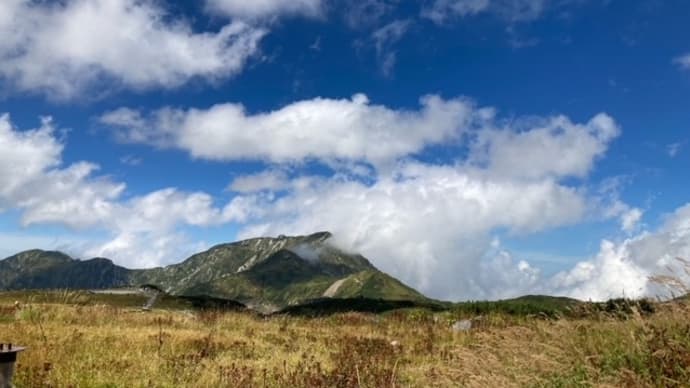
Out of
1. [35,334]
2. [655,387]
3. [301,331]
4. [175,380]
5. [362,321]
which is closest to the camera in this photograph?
[655,387]

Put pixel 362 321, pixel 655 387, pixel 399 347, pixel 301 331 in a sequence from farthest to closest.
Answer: pixel 362 321
pixel 301 331
pixel 399 347
pixel 655 387

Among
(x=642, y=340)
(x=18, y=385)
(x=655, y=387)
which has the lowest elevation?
(x=18, y=385)

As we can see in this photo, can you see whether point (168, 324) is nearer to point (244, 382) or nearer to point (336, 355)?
point (336, 355)

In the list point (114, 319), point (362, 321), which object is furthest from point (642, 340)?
point (362, 321)

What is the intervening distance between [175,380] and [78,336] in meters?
4.31

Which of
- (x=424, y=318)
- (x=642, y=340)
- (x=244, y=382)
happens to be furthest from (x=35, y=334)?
(x=424, y=318)

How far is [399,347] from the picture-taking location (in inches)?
659

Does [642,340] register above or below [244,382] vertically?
above

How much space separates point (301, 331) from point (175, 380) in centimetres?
1080

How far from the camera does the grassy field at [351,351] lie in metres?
6.68

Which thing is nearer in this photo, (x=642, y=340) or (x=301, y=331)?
(x=642, y=340)

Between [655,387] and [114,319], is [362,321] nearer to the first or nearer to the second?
[114,319]

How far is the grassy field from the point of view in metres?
6.68

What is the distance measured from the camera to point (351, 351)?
593 inches
